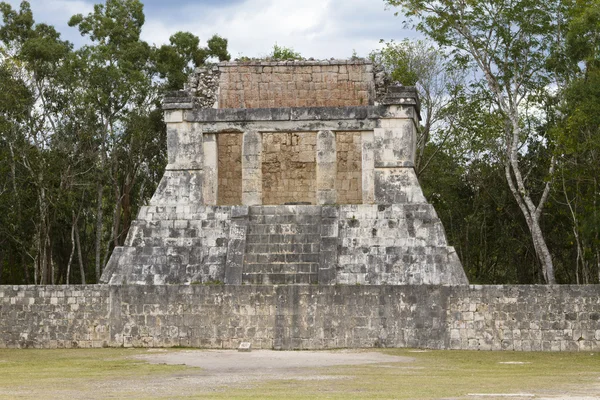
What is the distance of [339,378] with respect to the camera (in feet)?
47.2

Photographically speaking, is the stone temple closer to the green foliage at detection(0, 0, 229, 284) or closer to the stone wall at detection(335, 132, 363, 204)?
the stone wall at detection(335, 132, 363, 204)

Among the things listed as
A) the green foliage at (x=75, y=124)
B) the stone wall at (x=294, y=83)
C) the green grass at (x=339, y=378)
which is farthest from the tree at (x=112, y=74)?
the green grass at (x=339, y=378)

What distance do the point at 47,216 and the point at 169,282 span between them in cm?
1376

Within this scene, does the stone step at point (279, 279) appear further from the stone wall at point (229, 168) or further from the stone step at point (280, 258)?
the stone wall at point (229, 168)

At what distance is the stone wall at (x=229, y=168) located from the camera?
24484 mm

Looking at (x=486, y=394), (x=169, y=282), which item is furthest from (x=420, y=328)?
(x=486, y=394)

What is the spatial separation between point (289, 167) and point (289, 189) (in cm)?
49

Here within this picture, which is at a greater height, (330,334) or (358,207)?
(358,207)

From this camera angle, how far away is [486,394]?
1202 cm

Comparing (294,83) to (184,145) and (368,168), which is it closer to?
(368,168)

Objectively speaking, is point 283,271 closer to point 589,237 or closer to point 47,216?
point 589,237

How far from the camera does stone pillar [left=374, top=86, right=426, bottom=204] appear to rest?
23594 millimetres

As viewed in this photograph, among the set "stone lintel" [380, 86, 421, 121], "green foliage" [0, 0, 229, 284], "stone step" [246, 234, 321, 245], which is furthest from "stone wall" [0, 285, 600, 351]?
"green foliage" [0, 0, 229, 284]

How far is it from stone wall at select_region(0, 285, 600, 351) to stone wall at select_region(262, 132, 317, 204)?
4110 millimetres
